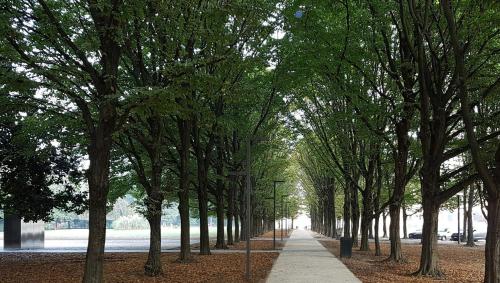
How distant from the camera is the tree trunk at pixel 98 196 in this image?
35.1 ft

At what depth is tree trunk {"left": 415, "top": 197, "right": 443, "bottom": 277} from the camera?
51.9 ft

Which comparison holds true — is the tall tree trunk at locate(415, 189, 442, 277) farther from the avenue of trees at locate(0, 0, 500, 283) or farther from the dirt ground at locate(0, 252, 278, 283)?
the dirt ground at locate(0, 252, 278, 283)

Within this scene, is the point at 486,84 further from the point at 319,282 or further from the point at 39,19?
the point at 39,19

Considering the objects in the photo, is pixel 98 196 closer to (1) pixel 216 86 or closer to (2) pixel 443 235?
(1) pixel 216 86

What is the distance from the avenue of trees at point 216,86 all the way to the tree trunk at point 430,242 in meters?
0.04

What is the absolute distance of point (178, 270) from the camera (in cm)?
1681

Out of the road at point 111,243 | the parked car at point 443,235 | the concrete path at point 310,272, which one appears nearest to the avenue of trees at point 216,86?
the concrete path at point 310,272

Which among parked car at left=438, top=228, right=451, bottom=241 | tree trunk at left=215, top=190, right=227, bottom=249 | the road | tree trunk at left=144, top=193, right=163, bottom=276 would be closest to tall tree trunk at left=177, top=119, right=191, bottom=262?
tree trunk at left=144, top=193, right=163, bottom=276

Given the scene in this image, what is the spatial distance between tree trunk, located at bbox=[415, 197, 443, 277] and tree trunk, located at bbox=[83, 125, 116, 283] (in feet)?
32.3

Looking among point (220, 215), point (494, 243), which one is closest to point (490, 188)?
point (494, 243)

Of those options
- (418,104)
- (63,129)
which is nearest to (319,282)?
(418,104)

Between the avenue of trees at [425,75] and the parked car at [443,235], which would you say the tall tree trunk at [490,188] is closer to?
the avenue of trees at [425,75]

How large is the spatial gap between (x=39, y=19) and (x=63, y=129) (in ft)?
27.3

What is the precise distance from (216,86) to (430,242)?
8330 millimetres
